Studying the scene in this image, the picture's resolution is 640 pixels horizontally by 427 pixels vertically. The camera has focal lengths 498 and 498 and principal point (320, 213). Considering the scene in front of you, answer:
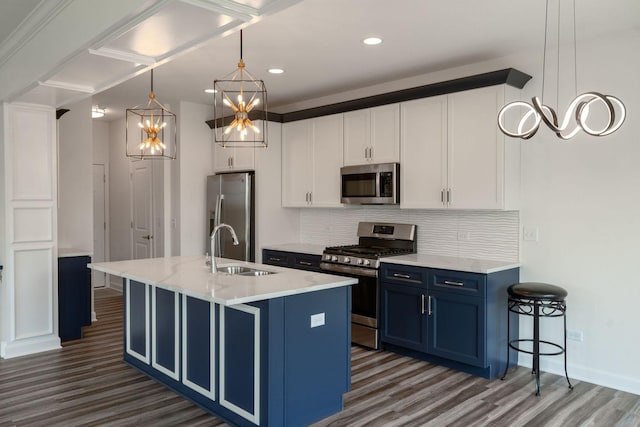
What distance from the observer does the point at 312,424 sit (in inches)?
121

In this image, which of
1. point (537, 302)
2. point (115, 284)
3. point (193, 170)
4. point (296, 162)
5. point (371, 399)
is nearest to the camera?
point (371, 399)

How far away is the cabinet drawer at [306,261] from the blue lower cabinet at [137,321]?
182 centimetres

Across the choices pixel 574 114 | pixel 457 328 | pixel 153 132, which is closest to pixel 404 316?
pixel 457 328

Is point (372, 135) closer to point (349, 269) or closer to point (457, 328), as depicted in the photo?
point (349, 269)

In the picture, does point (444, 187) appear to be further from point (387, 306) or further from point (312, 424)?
point (312, 424)

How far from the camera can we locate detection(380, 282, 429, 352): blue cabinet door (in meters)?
4.22

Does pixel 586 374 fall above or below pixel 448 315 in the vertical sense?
below

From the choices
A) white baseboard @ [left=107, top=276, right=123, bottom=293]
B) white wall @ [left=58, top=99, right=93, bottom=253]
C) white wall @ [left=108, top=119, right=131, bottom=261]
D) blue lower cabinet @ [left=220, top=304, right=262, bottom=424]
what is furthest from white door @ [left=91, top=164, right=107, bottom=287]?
blue lower cabinet @ [left=220, top=304, right=262, bottom=424]

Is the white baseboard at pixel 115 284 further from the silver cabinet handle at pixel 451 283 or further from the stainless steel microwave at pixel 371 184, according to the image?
the silver cabinet handle at pixel 451 283

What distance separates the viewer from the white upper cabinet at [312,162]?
17.5 ft

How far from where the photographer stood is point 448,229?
4699mm

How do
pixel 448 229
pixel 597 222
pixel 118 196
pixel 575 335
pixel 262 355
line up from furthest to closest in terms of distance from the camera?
1. pixel 118 196
2. pixel 448 229
3. pixel 575 335
4. pixel 597 222
5. pixel 262 355

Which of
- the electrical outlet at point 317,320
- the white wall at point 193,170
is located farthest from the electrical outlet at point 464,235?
the white wall at point 193,170

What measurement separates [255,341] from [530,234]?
2.53 metres
